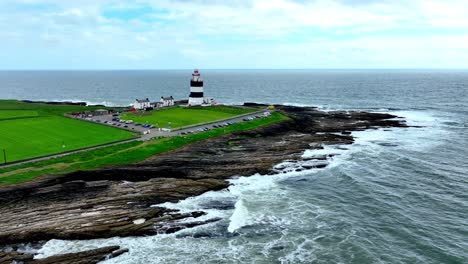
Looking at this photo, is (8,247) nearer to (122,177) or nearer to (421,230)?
(122,177)

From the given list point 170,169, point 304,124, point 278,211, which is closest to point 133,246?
point 278,211

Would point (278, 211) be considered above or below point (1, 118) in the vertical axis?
below

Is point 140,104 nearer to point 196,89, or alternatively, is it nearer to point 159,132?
point 196,89

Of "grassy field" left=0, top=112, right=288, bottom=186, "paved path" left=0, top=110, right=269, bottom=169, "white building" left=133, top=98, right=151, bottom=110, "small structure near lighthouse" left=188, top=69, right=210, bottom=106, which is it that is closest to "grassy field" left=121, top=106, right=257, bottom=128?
"paved path" left=0, top=110, right=269, bottom=169

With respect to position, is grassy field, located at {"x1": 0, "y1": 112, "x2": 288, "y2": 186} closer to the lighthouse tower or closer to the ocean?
the ocean

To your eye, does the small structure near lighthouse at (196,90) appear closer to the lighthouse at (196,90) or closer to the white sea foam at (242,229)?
the lighthouse at (196,90)

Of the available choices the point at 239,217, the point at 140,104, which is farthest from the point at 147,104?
the point at 239,217
